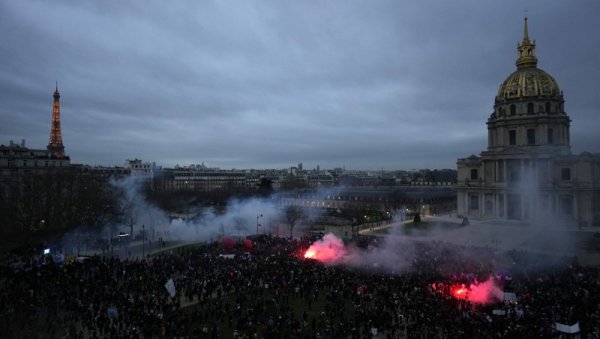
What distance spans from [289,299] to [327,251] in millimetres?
11322

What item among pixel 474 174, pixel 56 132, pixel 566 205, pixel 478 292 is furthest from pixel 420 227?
pixel 56 132

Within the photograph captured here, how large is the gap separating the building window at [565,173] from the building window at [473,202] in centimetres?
1093

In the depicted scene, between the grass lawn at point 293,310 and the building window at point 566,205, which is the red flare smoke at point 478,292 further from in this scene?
the building window at point 566,205

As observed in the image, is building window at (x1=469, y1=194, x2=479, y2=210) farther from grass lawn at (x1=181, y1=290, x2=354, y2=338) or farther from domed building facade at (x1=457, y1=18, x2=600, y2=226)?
grass lawn at (x1=181, y1=290, x2=354, y2=338)

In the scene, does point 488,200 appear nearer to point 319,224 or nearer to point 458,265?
point 319,224

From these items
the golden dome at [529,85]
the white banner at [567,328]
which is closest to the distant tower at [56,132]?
the golden dome at [529,85]

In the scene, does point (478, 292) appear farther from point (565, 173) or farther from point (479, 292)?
point (565, 173)

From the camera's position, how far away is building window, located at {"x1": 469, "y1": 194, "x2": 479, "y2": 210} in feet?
202

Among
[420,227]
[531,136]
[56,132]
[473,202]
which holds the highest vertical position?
[56,132]

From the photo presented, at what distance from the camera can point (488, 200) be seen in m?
60.1

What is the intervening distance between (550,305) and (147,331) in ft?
58.2

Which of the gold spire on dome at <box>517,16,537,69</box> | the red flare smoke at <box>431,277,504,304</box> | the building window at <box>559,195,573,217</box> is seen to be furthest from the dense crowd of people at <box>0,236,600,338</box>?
the gold spire on dome at <box>517,16,537,69</box>

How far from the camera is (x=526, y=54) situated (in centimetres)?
6475

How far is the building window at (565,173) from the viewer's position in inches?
2131
